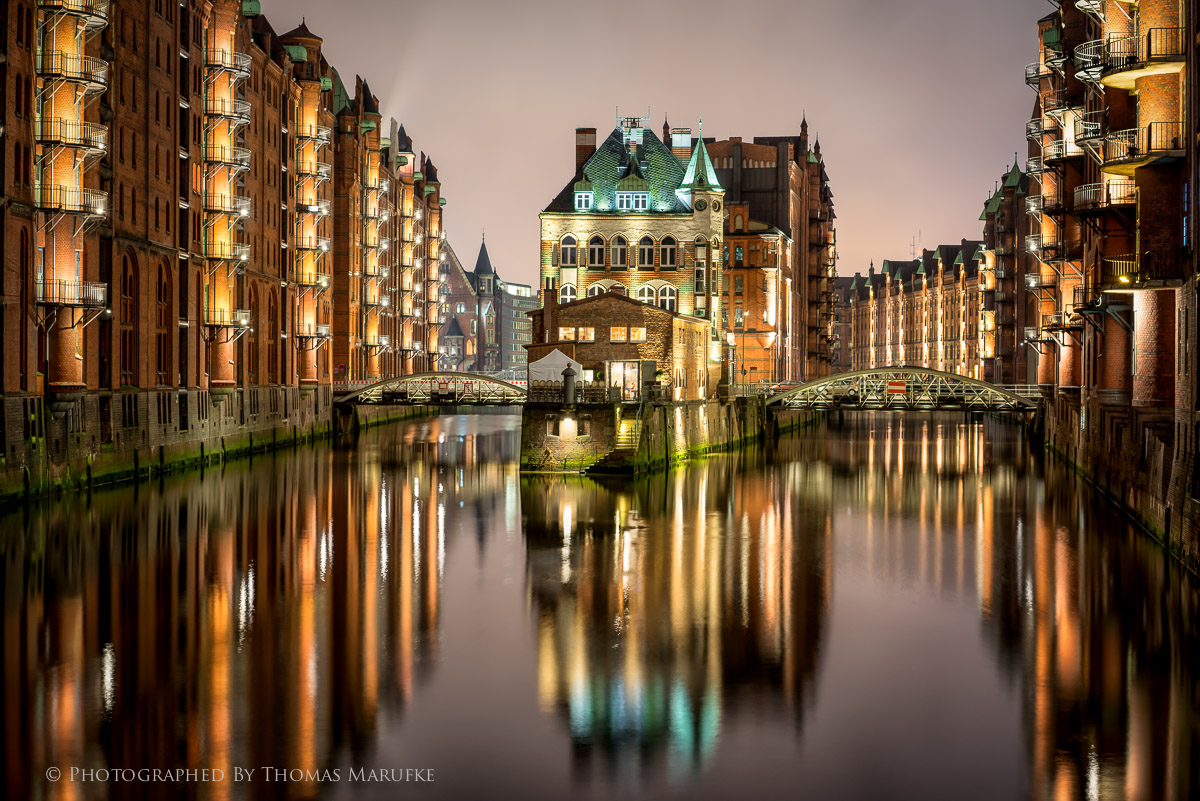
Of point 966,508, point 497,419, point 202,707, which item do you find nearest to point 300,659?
point 202,707

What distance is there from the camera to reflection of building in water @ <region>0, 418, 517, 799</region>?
16.8 metres

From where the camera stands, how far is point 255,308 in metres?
63.3

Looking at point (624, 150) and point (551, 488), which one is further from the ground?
point (624, 150)

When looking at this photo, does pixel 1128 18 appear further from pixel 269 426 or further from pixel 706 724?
pixel 269 426

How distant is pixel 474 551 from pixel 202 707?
49.7 ft

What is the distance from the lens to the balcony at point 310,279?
234 feet

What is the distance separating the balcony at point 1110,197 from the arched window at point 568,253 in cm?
3324

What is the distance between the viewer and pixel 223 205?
5591 cm

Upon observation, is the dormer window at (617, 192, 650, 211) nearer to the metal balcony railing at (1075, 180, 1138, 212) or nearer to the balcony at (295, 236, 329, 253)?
the balcony at (295, 236, 329, 253)

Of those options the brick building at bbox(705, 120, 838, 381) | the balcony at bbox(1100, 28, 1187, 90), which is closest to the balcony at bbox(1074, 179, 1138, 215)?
the balcony at bbox(1100, 28, 1187, 90)

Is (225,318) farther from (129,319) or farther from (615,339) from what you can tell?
(615,339)

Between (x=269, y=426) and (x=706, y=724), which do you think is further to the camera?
(x=269, y=426)

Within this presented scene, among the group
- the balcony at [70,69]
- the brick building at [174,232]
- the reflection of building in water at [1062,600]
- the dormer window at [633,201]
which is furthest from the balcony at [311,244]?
the balcony at [70,69]

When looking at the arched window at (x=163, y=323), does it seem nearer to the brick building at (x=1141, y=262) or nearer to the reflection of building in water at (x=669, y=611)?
the reflection of building in water at (x=669, y=611)
